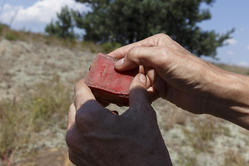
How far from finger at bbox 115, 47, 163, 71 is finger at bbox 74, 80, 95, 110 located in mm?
190

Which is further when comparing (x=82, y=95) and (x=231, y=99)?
(x=231, y=99)

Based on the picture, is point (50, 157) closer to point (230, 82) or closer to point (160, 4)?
point (230, 82)

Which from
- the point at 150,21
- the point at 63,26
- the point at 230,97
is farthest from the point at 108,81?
the point at 63,26

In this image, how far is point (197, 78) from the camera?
46.7 inches

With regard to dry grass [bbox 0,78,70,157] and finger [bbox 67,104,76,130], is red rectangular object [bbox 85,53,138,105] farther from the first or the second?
dry grass [bbox 0,78,70,157]

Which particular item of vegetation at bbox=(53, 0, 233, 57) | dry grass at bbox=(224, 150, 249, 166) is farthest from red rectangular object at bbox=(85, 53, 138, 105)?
vegetation at bbox=(53, 0, 233, 57)

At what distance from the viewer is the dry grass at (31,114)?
255 cm

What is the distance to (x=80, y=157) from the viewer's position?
3.37 ft

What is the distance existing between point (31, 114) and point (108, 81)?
77.3 inches

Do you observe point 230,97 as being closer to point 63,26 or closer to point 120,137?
point 120,137

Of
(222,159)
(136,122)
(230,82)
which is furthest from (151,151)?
(222,159)

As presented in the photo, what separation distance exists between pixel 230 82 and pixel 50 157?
1932 millimetres

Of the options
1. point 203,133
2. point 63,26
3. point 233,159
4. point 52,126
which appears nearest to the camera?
point 233,159

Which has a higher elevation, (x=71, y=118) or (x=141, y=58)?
(x=141, y=58)
